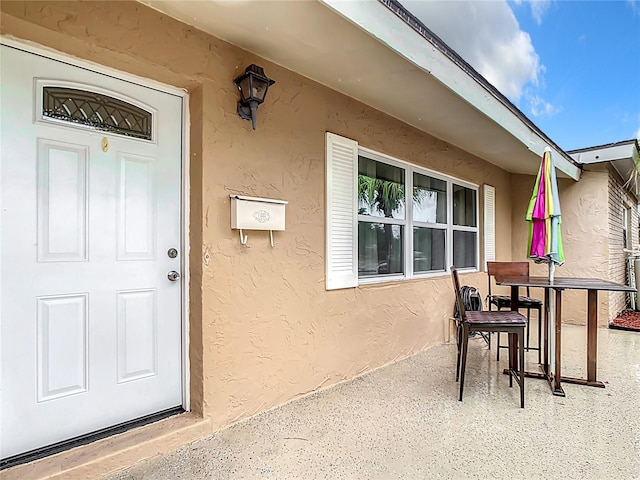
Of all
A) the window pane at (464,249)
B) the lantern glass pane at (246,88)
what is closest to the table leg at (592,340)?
the window pane at (464,249)

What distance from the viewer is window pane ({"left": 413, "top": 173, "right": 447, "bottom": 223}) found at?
4453 mm

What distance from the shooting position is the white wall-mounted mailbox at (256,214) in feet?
8.01

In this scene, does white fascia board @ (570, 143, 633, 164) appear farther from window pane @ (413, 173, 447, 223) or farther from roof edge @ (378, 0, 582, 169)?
window pane @ (413, 173, 447, 223)

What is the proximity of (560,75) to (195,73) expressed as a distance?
64.1 ft

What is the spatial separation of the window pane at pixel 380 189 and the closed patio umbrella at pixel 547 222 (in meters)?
1.36

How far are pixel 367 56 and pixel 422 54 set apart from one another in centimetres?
41

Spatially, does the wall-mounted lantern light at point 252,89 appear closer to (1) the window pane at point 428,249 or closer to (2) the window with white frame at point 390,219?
(2) the window with white frame at point 390,219

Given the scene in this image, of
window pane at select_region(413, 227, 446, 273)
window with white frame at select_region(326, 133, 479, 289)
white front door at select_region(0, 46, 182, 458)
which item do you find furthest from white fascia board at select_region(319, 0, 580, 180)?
window pane at select_region(413, 227, 446, 273)

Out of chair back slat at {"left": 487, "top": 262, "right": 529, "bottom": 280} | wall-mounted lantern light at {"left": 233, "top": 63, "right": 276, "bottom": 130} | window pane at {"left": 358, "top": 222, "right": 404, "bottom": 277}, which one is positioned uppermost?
wall-mounted lantern light at {"left": 233, "top": 63, "right": 276, "bottom": 130}

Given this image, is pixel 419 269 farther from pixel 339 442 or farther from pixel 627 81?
pixel 627 81

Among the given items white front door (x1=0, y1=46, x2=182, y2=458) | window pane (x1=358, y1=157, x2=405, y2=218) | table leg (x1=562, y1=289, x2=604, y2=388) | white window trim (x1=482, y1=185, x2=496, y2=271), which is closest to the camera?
white front door (x1=0, y1=46, x2=182, y2=458)

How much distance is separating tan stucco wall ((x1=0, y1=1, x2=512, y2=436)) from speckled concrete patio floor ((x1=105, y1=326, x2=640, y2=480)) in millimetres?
269

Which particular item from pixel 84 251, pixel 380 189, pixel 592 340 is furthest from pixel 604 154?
pixel 84 251

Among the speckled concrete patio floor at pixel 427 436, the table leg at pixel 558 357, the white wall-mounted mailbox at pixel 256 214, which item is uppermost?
the white wall-mounted mailbox at pixel 256 214
